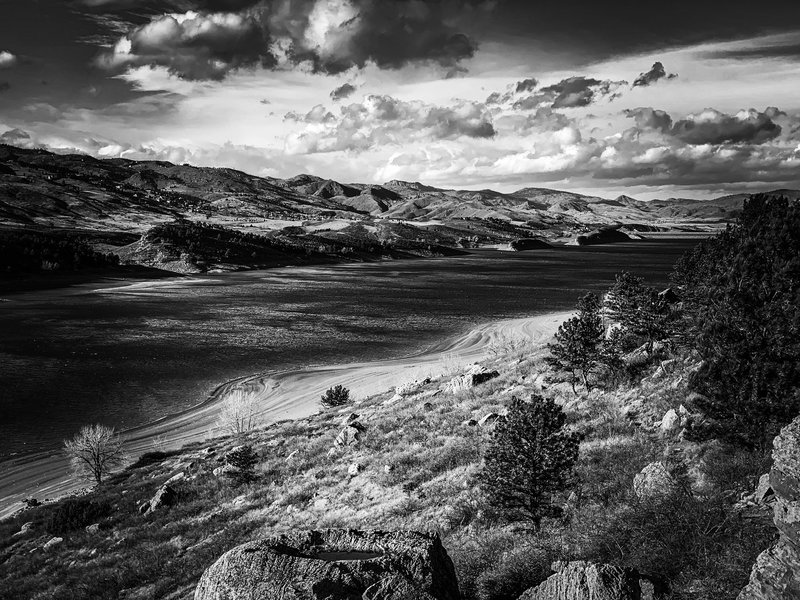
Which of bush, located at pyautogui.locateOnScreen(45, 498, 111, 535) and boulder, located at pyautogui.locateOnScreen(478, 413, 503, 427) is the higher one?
boulder, located at pyautogui.locateOnScreen(478, 413, 503, 427)

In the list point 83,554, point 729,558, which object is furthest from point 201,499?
point 729,558

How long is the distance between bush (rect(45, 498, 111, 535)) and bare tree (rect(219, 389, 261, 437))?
16.8m

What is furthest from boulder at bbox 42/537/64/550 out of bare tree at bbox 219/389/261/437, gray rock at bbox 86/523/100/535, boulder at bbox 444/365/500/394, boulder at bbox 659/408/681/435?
boulder at bbox 659/408/681/435

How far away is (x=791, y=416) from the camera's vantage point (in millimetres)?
12750

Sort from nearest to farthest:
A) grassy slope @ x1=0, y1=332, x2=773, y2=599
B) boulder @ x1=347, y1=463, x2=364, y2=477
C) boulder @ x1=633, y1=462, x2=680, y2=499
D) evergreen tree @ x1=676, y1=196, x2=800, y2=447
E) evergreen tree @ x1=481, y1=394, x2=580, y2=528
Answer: grassy slope @ x1=0, y1=332, x2=773, y2=599 < boulder @ x1=633, y1=462, x2=680, y2=499 < evergreen tree @ x1=676, y1=196, x2=800, y2=447 < evergreen tree @ x1=481, y1=394, x2=580, y2=528 < boulder @ x1=347, y1=463, x2=364, y2=477

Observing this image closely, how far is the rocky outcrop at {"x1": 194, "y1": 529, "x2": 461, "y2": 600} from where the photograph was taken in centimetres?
755

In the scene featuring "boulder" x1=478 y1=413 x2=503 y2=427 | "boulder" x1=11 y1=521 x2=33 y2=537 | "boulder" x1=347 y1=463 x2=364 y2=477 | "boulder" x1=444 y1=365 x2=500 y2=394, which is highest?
"boulder" x1=478 y1=413 x2=503 y2=427

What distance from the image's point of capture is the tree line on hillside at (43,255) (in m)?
149

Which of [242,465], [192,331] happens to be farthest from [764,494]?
[192,331]

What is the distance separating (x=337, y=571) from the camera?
25.6ft

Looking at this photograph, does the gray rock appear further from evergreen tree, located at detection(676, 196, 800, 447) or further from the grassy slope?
evergreen tree, located at detection(676, 196, 800, 447)

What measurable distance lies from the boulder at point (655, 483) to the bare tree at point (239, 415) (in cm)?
3704

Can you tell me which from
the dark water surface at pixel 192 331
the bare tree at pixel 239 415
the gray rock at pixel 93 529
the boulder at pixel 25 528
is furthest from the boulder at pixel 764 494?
the dark water surface at pixel 192 331

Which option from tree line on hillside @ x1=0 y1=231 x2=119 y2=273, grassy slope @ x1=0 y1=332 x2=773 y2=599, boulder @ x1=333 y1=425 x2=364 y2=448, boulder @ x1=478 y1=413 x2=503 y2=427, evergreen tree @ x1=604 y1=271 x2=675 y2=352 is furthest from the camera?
tree line on hillside @ x1=0 y1=231 x2=119 y2=273
